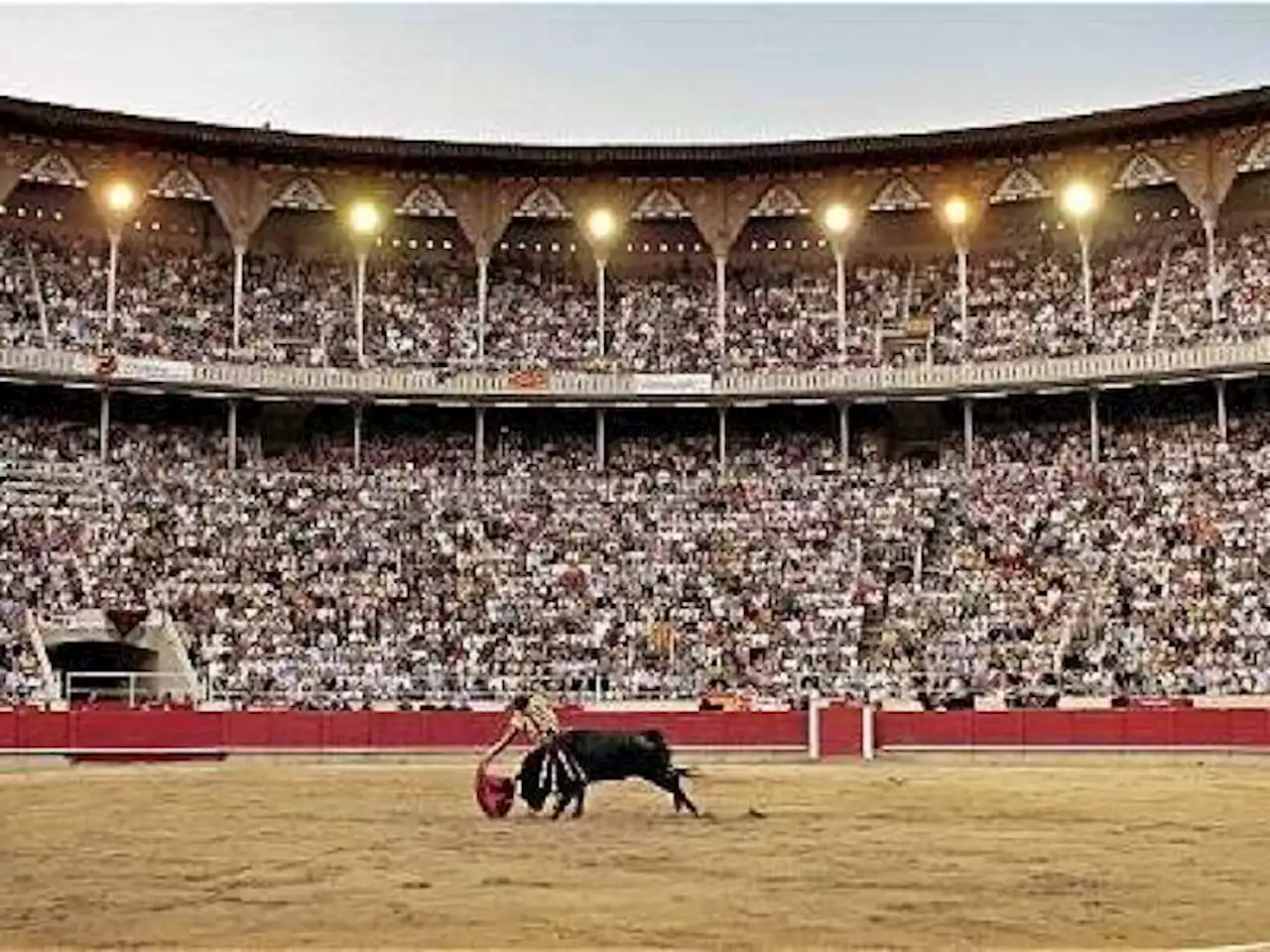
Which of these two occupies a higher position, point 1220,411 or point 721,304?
point 721,304

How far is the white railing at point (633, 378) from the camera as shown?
139ft

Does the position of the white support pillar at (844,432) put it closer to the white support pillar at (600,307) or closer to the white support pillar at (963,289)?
the white support pillar at (963,289)

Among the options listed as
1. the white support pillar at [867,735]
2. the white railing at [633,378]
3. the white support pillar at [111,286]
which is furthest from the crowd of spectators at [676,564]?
the white support pillar at [867,735]

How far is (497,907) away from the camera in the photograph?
11.0 meters

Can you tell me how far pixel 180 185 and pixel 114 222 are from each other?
182 cm

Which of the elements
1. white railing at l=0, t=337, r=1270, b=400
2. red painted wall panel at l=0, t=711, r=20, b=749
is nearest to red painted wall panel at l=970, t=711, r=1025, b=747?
white railing at l=0, t=337, r=1270, b=400

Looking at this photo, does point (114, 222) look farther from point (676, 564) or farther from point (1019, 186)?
point (1019, 186)

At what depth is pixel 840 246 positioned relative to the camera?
4741 centimetres

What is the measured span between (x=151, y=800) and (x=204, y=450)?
80.4 feet

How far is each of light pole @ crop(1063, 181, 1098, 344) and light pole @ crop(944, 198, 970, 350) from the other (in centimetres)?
253

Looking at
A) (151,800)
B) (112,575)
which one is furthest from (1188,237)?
(151,800)

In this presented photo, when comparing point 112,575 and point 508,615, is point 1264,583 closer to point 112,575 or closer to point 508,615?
point 508,615

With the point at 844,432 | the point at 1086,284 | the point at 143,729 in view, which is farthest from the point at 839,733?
the point at 1086,284

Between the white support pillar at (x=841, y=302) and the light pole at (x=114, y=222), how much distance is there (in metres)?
17.5
